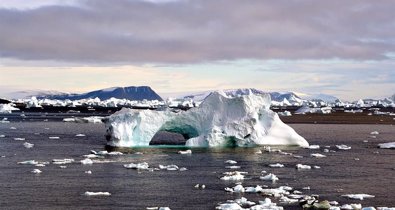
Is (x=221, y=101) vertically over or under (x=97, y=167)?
over

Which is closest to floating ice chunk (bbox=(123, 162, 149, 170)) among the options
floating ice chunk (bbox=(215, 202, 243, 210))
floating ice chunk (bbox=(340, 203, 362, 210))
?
floating ice chunk (bbox=(215, 202, 243, 210))

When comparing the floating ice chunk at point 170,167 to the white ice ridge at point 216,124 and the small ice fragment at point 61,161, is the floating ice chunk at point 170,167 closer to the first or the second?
the small ice fragment at point 61,161

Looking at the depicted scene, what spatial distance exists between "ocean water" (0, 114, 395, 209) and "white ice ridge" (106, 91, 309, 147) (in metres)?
1.16

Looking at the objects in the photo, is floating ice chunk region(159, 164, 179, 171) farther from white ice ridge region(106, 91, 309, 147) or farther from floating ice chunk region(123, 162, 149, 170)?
white ice ridge region(106, 91, 309, 147)

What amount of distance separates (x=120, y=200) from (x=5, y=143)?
25.2 metres

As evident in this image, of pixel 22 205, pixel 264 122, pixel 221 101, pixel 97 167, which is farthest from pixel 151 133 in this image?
pixel 22 205

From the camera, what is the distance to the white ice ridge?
41969mm

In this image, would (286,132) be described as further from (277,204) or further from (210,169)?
(277,204)

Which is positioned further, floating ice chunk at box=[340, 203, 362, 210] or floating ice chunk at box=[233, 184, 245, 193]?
floating ice chunk at box=[233, 184, 245, 193]

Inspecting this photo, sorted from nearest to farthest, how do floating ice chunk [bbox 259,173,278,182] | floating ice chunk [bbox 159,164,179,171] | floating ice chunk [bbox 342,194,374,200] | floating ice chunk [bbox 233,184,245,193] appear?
→ floating ice chunk [bbox 342,194,374,200] < floating ice chunk [bbox 233,184,245,193] < floating ice chunk [bbox 259,173,278,182] < floating ice chunk [bbox 159,164,179,171]

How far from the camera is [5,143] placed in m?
44.4

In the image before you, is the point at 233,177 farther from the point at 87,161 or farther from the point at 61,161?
the point at 61,161

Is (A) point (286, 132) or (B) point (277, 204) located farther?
(A) point (286, 132)

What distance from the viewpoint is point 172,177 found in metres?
27.7
